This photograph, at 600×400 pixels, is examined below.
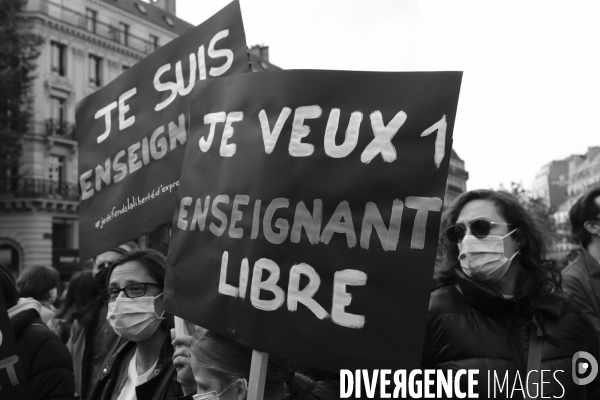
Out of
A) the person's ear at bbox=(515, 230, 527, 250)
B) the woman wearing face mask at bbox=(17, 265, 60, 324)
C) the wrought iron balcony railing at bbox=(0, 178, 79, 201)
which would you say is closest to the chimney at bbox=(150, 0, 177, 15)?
the wrought iron balcony railing at bbox=(0, 178, 79, 201)

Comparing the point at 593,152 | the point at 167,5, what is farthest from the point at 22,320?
the point at 593,152

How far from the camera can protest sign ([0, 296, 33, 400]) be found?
310cm

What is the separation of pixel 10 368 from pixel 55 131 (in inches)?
1158

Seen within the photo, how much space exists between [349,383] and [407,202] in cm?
76

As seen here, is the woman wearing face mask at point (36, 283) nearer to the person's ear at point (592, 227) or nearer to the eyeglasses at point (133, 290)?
the eyeglasses at point (133, 290)

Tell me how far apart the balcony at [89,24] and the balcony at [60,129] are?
14.7 feet

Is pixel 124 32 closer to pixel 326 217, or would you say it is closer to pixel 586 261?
pixel 586 261

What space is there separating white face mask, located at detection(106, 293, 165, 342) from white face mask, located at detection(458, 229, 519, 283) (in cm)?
143

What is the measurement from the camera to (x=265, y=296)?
2.18 meters

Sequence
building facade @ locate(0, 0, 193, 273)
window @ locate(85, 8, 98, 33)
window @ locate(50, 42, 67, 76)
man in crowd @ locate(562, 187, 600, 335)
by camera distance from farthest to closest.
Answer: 1. window @ locate(85, 8, 98, 33)
2. window @ locate(50, 42, 67, 76)
3. building facade @ locate(0, 0, 193, 273)
4. man in crowd @ locate(562, 187, 600, 335)

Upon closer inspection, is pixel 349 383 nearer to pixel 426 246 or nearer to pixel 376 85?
pixel 426 246

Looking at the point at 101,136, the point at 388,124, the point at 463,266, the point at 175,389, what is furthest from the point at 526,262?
the point at 101,136

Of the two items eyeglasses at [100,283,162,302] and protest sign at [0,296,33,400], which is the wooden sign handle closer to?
eyeglasses at [100,283,162,302]

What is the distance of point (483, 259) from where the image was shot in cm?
278
